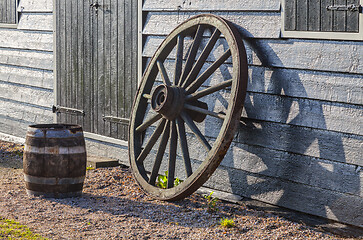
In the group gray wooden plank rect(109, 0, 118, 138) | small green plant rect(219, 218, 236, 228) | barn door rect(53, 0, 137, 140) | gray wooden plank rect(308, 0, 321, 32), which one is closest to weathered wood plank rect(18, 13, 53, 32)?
barn door rect(53, 0, 137, 140)

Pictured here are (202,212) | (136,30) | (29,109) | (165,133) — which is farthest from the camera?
(29,109)

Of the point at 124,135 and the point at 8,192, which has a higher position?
the point at 124,135

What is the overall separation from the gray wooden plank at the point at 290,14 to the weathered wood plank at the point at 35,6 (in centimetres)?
405

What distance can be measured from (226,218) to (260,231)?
392 mm

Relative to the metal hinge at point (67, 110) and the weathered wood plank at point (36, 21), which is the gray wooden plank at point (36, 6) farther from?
the metal hinge at point (67, 110)

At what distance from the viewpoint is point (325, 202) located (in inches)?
177

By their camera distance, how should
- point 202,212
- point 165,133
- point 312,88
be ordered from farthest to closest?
1. point 165,133
2. point 202,212
3. point 312,88

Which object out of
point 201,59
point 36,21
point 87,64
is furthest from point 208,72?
point 36,21

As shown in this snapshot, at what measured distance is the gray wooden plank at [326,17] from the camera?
4320 mm

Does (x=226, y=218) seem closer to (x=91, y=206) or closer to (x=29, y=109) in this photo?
(x=91, y=206)

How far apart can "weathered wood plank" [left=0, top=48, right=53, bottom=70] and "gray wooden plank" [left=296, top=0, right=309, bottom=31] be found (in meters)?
4.22

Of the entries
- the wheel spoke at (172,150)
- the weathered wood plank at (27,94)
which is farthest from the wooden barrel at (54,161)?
the weathered wood plank at (27,94)

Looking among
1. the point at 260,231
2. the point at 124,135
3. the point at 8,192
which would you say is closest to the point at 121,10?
the point at 124,135

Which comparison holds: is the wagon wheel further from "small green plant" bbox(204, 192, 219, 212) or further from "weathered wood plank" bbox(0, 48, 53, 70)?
"weathered wood plank" bbox(0, 48, 53, 70)
